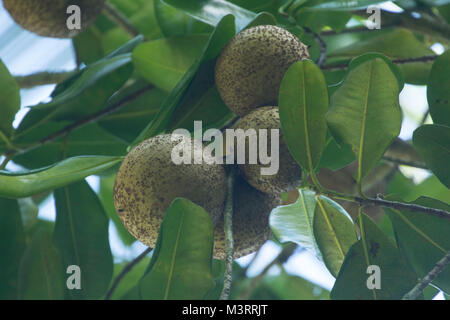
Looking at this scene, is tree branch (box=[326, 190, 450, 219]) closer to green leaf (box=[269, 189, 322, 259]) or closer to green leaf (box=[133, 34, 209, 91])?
green leaf (box=[269, 189, 322, 259])

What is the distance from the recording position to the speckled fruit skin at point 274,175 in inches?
29.6

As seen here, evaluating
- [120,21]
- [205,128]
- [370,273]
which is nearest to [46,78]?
[120,21]

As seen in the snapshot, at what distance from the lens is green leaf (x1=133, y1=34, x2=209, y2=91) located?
3.25 ft

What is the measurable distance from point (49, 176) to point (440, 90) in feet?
1.70

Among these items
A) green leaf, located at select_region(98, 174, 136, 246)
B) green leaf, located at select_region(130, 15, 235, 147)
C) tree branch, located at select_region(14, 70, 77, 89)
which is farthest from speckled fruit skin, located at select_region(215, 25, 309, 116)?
green leaf, located at select_region(98, 174, 136, 246)

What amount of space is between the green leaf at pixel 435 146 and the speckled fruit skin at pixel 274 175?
0.16 m

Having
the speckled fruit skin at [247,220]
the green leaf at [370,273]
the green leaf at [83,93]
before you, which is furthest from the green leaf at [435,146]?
the green leaf at [83,93]

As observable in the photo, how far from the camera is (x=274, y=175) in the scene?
749 millimetres

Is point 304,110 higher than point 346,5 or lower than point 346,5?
lower

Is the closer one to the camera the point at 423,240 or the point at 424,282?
the point at 424,282

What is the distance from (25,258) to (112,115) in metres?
0.31

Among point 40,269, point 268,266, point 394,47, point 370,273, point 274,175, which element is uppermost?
point 394,47

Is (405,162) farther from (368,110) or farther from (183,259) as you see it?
(183,259)
